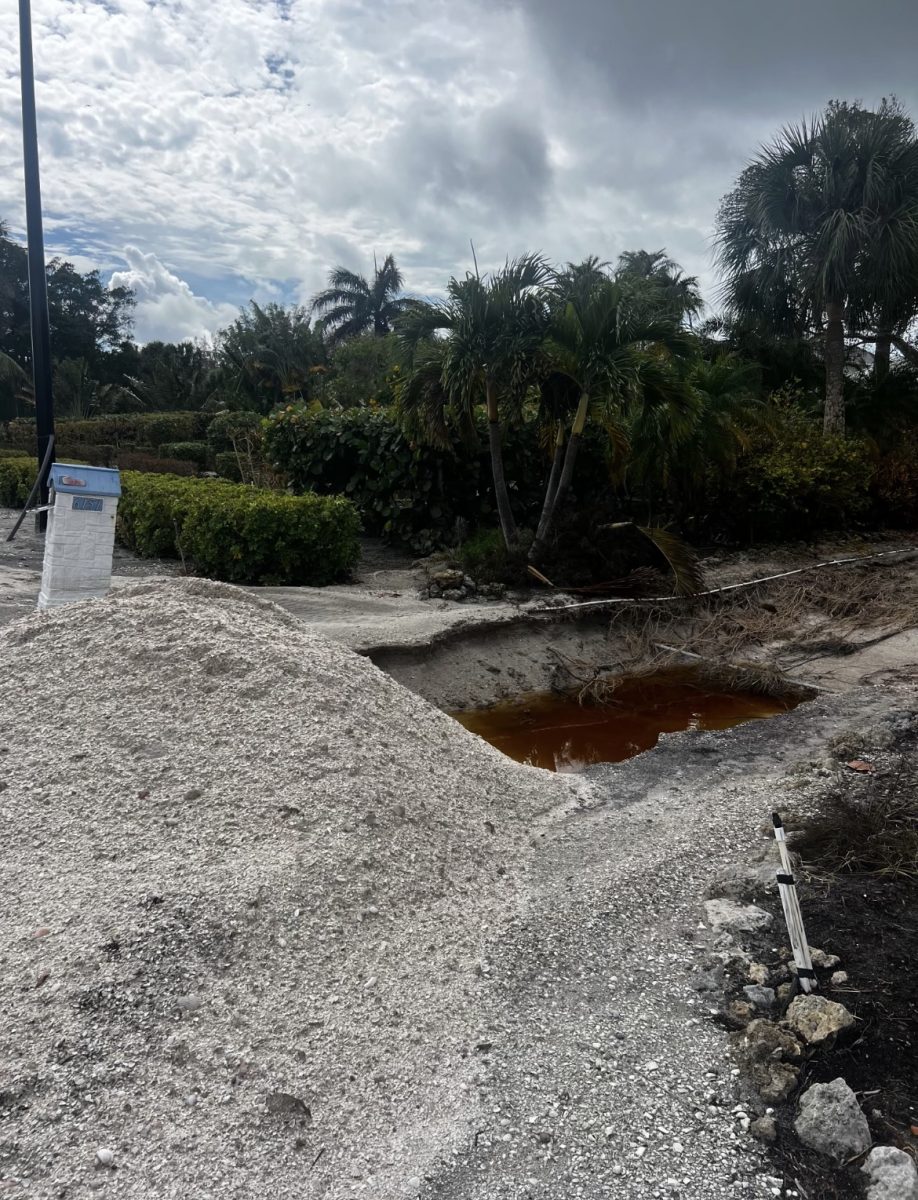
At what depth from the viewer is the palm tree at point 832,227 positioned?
15.5m

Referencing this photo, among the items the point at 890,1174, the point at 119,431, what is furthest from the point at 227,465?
the point at 890,1174

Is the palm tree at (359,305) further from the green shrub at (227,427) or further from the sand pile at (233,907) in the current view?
the sand pile at (233,907)

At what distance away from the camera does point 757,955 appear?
10.8ft

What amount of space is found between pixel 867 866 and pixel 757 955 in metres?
1.05

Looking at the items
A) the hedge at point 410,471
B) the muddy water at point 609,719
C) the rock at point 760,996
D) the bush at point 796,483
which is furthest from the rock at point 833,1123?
the bush at point 796,483

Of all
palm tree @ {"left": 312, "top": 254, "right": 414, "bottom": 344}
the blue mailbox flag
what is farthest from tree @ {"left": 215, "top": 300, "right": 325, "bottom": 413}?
the blue mailbox flag

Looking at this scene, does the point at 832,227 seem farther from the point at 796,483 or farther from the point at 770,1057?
the point at 770,1057

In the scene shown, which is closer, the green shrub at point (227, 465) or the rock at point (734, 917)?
the rock at point (734, 917)

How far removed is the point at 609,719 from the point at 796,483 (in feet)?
22.8

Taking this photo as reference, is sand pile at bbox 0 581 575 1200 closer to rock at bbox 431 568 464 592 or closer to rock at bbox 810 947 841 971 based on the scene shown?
rock at bbox 810 947 841 971

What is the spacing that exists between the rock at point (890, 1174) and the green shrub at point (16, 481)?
52.0 feet

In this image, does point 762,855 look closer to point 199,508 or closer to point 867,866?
point 867,866

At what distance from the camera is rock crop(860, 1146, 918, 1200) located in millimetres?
2217

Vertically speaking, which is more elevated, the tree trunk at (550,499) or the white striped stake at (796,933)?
the tree trunk at (550,499)
